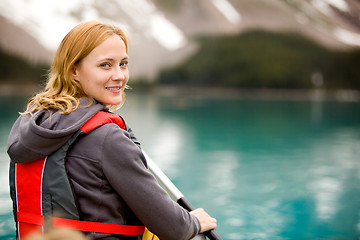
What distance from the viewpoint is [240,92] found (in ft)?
330

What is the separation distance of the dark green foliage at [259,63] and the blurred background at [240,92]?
A: 0.41m

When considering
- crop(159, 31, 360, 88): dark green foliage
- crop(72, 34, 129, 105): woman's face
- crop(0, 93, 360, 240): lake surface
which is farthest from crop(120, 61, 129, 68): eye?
crop(159, 31, 360, 88): dark green foliage

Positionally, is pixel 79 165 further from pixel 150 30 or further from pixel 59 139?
pixel 150 30

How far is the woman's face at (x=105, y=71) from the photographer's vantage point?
4.63ft

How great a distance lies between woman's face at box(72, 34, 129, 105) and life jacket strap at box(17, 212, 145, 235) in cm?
44

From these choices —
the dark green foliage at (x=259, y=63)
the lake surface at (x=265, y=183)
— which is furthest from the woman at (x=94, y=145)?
the dark green foliage at (x=259, y=63)

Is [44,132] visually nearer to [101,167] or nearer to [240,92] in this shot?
[101,167]

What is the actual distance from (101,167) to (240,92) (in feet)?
330

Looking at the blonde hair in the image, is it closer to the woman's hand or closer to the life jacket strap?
the life jacket strap

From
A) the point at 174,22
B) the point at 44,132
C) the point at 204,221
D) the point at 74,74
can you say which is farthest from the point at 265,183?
the point at 174,22

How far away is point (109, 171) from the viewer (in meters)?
1.27

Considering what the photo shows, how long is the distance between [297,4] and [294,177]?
425 feet

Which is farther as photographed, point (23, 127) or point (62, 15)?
point (62, 15)

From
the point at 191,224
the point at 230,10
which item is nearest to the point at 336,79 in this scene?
the point at 230,10
